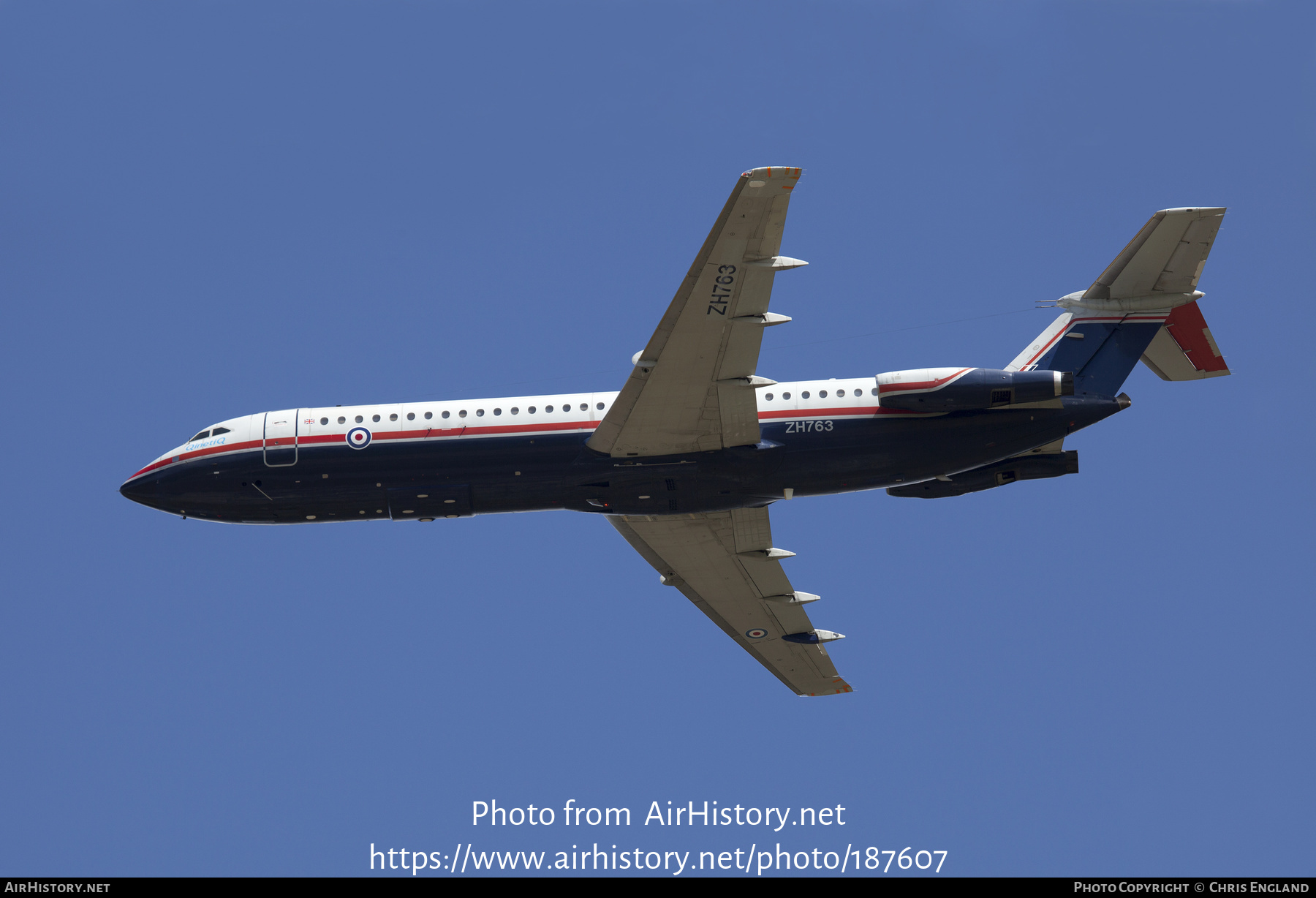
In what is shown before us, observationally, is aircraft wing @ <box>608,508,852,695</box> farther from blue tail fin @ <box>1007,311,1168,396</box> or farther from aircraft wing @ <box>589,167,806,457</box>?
blue tail fin @ <box>1007,311,1168,396</box>

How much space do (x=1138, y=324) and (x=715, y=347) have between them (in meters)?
13.1

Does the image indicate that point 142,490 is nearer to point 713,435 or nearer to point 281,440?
point 281,440

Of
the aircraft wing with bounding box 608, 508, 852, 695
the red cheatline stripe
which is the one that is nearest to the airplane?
the red cheatline stripe

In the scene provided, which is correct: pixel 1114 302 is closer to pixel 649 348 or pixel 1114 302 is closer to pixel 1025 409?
pixel 1025 409

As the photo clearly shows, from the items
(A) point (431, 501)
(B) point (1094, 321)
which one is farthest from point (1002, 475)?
(A) point (431, 501)

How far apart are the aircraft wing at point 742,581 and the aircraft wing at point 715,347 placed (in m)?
3.99

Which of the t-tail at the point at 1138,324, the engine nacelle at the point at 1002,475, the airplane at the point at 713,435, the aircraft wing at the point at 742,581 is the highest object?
the t-tail at the point at 1138,324

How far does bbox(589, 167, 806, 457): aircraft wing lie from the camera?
33.0 m

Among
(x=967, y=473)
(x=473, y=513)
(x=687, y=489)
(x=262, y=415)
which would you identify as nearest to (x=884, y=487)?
(x=967, y=473)

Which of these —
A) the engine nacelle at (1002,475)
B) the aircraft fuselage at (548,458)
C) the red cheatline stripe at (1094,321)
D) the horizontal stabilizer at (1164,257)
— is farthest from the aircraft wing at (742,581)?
the horizontal stabilizer at (1164,257)

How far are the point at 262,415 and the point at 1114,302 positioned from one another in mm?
25750

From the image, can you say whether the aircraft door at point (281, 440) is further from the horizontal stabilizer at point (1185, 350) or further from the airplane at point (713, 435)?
the horizontal stabilizer at point (1185, 350)

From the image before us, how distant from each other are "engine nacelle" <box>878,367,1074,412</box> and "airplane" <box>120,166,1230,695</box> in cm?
5

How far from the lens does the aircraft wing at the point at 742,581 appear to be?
43094 millimetres
